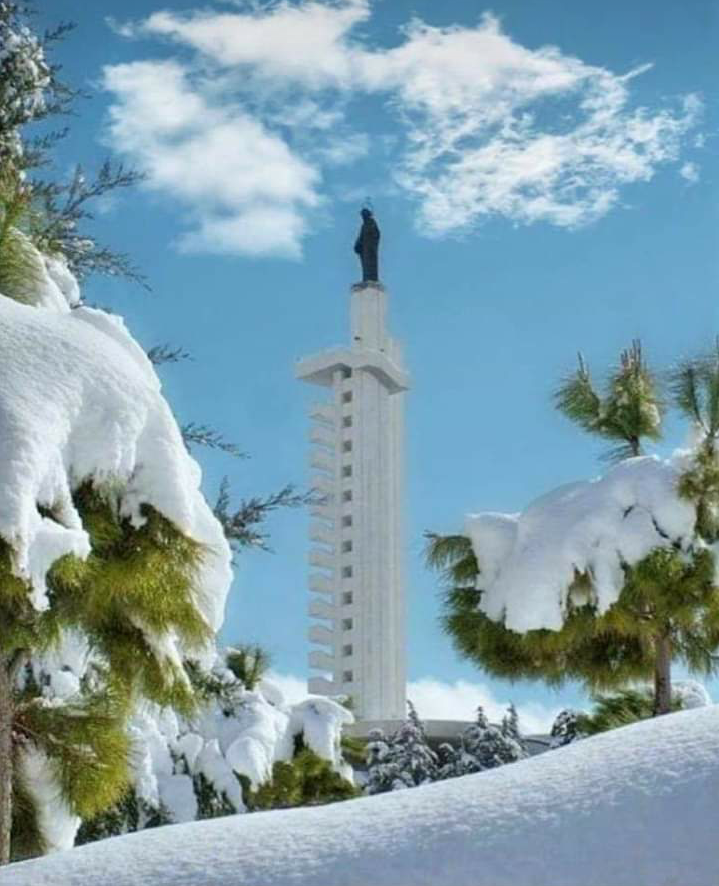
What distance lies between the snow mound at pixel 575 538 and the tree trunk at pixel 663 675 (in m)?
0.89

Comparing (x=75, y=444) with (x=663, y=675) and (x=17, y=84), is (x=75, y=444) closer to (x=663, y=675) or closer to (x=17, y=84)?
(x=17, y=84)

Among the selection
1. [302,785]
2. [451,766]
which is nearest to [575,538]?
[302,785]


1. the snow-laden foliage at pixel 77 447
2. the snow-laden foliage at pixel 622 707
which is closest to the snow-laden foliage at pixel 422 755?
the snow-laden foliage at pixel 622 707

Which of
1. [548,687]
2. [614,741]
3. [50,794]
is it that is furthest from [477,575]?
[614,741]

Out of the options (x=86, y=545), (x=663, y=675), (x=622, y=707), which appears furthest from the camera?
(x=622, y=707)

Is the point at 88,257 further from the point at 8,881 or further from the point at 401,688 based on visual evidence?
the point at 401,688

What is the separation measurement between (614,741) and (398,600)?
6506 centimetres

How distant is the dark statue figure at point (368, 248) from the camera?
6888 centimetres

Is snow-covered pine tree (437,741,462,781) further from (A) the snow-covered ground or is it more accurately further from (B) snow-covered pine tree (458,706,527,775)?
(A) the snow-covered ground

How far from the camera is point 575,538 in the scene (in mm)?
12508

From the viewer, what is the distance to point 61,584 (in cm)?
690

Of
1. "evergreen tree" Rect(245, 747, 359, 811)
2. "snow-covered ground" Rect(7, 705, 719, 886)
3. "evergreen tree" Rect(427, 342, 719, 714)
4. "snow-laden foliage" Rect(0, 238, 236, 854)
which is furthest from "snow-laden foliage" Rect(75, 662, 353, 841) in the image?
"snow-covered ground" Rect(7, 705, 719, 886)

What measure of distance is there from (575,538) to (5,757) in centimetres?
643

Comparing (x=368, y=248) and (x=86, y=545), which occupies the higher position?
(x=368, y=248)
